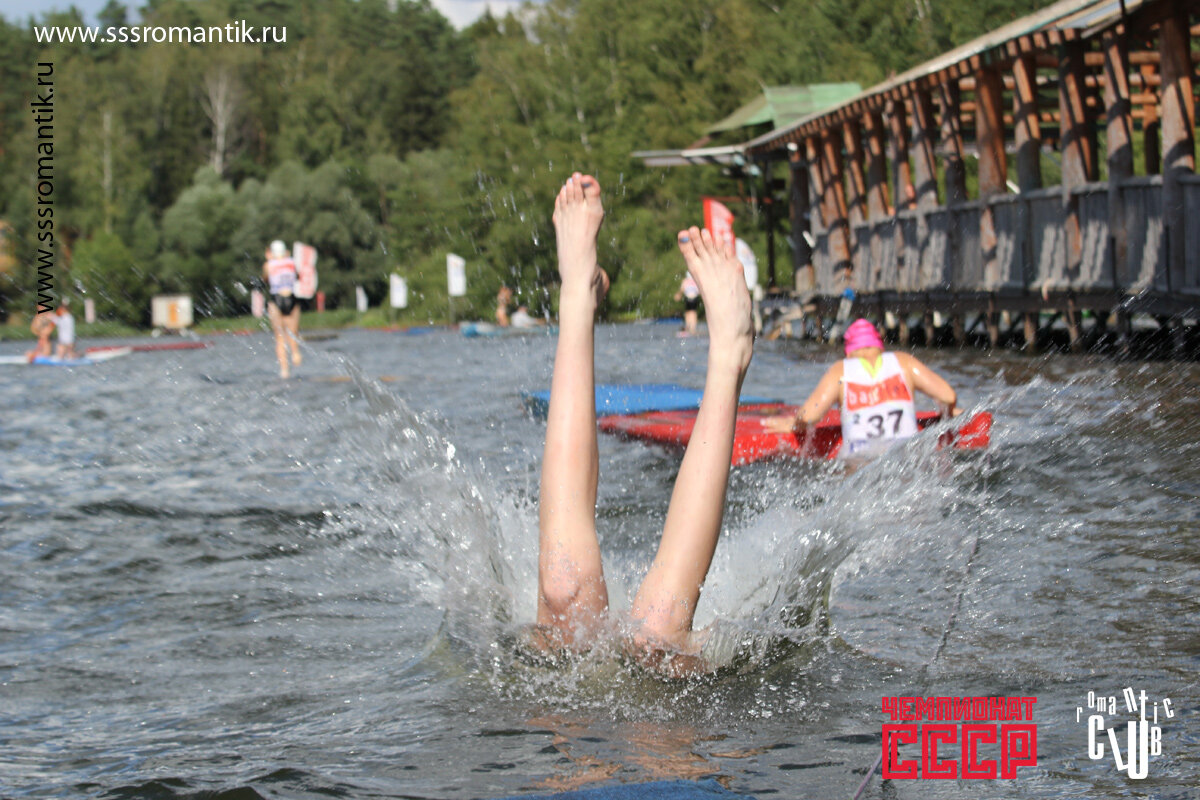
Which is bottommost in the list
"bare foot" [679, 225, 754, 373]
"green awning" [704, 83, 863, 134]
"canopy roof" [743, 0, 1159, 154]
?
"bare foot" [679, 225, 754, 373]

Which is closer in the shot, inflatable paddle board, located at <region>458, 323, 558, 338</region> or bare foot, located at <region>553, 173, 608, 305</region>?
bare foot, located at <region>553, 173, 608, 305</region>

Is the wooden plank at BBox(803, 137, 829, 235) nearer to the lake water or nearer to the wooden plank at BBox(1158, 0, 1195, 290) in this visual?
the wooden plank at BBox(1158, 0, 1195, 290)

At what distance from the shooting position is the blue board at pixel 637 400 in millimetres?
9922

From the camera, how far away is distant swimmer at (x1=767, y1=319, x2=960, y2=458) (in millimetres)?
6895

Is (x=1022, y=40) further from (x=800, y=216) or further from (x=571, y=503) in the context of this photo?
(x=800, y=216)

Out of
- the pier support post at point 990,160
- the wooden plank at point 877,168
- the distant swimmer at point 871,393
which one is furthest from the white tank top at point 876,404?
the wooden plank at point 877,168

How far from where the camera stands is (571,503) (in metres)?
3.64

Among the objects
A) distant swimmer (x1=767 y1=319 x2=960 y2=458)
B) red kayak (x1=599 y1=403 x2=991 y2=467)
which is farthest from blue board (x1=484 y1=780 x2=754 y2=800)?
distant swimmer (x1=767 y1=319 x2=960 y2=458)

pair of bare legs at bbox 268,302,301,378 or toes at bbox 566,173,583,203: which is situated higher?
toes at bbox 566,173,583,203

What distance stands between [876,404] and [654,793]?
4.63 m

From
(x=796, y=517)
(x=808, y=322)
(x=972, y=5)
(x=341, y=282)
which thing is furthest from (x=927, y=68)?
(x=341, y=282)

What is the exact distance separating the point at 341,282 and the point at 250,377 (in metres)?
43.2

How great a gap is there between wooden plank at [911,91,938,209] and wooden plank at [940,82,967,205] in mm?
683

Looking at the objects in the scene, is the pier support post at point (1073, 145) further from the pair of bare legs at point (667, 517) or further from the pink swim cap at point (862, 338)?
the pair of bare legs at point (667, 517)
